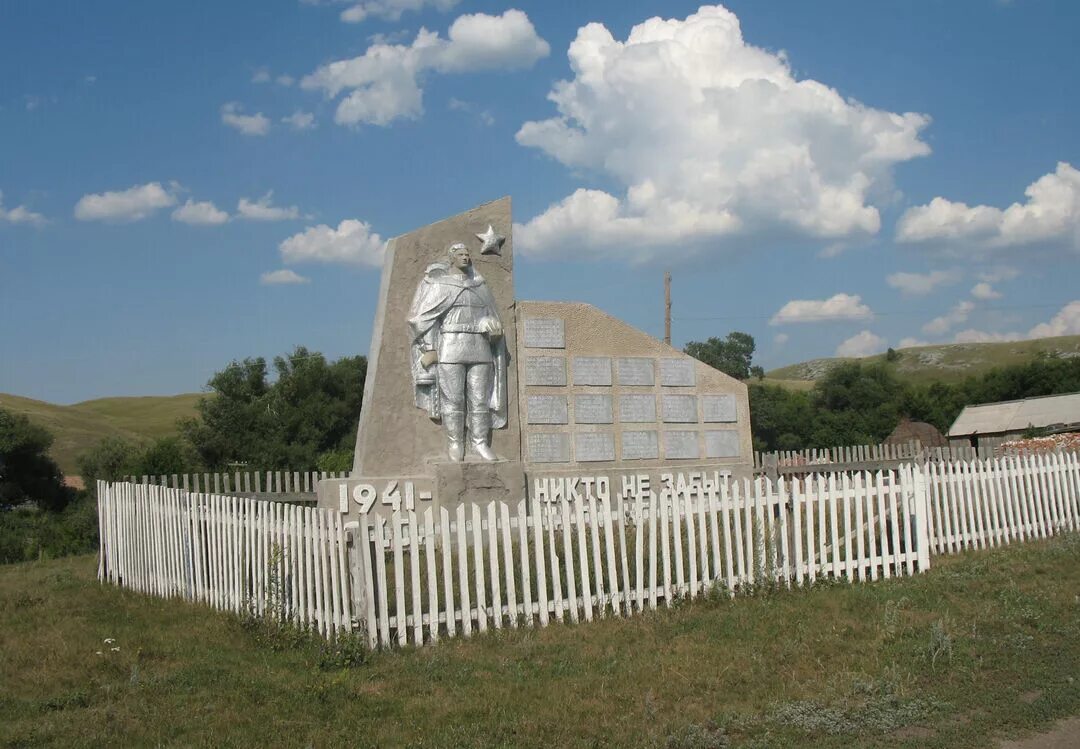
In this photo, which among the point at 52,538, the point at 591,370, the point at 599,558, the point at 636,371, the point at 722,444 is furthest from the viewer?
the point at 52,538

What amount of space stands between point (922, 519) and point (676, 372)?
4.09 meters

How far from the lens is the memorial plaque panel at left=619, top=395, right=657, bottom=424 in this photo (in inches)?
488

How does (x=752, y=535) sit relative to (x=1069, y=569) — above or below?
above

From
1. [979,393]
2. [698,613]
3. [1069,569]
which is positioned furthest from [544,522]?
[979,393]

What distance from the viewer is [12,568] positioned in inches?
552

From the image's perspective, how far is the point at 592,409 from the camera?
1217 cm

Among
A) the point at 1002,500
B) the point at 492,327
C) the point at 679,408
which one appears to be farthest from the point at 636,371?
the point at 1002,500

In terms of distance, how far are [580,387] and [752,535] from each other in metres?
3.87

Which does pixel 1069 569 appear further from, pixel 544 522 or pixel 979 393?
pixel 979 393

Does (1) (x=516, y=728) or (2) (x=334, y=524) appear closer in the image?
(1) (x=516, y=728)

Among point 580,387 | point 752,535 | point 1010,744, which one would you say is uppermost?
point 580,387

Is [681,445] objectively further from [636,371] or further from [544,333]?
[544,333]

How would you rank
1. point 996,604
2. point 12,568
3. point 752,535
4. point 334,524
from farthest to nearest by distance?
point 12,568 < point 752,535 < point 996,604 < point 334,524

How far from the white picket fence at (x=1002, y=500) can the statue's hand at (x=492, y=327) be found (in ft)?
17.2
